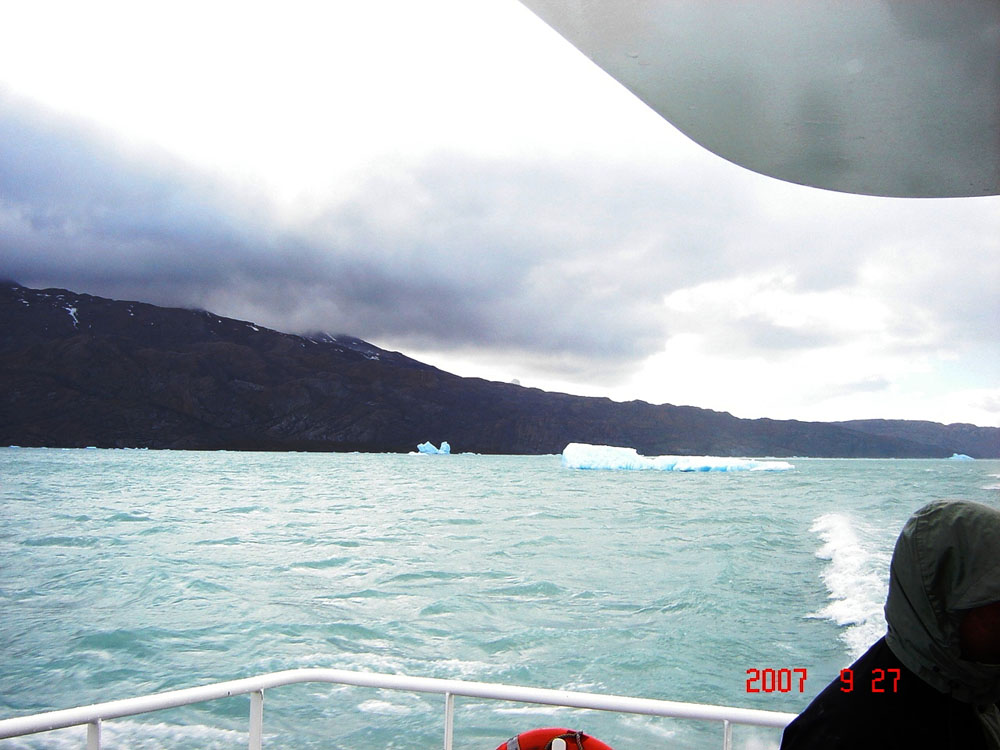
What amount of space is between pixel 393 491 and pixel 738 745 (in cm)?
2339

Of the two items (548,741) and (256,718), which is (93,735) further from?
(548,741)

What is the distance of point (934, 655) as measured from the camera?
20.9 inches

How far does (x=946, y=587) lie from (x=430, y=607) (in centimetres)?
986

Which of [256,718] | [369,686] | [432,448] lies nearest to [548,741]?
[369,686]

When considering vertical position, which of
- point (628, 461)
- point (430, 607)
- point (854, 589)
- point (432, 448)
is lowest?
point (430, 607)

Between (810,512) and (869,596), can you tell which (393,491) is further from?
(869,596)

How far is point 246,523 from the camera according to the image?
63.9ft

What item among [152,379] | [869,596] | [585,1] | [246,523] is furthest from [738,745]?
[152,379]

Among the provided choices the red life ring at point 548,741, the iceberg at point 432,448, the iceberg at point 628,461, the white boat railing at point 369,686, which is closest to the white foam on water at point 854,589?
the white boat railing at point 369,686

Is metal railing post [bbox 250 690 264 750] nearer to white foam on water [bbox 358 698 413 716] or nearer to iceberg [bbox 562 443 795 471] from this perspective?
white foam on water [bbox 358 698 413 716]

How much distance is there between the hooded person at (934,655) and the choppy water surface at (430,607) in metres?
4.46

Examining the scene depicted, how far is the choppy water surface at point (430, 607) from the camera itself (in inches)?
210
